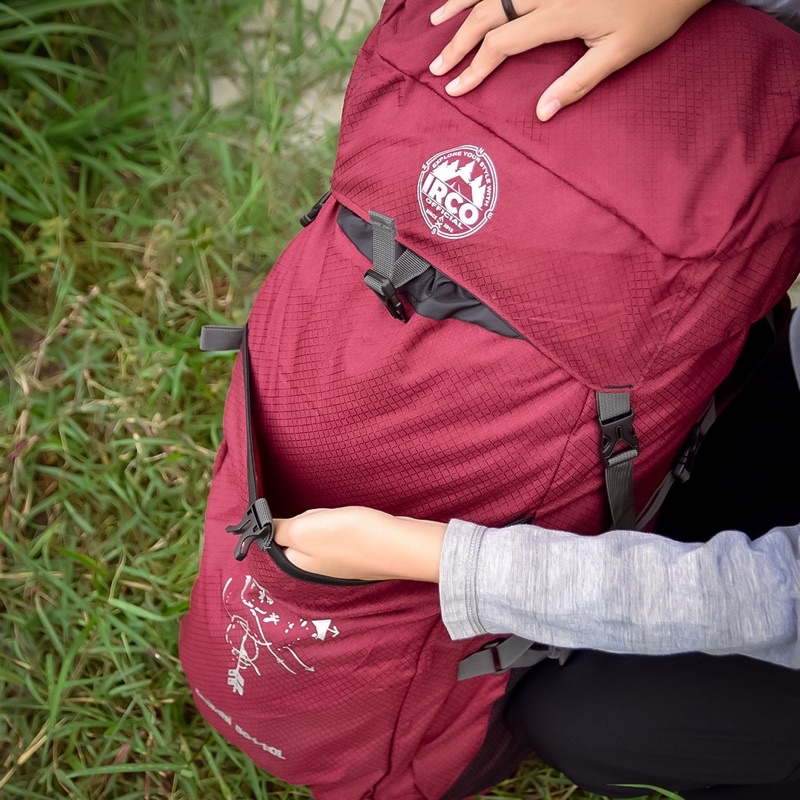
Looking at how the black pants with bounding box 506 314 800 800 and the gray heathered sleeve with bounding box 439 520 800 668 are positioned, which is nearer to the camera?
the gray heathered sleeve with bounding box 439 520 800 668

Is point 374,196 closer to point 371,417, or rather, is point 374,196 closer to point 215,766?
point 371,417

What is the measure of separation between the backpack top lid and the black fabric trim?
2cm

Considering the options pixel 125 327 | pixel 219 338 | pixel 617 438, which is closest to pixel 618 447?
pixel 617 438

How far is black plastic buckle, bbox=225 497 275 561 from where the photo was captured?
71 centimetres

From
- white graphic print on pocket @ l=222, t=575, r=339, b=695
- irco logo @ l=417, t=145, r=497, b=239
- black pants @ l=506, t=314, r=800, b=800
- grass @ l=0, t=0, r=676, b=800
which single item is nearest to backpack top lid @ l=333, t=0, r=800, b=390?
irco logo @ l=417, t=145, r=497, b=239

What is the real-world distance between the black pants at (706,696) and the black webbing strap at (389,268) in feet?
1.51

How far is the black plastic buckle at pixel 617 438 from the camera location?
638mm

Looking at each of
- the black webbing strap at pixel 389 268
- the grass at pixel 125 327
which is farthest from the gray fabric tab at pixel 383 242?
the grass at pixel 125 327

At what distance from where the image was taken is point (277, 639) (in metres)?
0.80

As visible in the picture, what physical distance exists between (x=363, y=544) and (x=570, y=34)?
47 cm

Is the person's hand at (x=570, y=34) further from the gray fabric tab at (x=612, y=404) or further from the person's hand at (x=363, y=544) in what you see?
the person's hand at (x=363, y=544)

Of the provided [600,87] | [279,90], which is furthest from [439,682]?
[279,90]

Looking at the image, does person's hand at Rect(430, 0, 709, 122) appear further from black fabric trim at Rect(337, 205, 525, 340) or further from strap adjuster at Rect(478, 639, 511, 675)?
strap adjuster at Rect(478, 639, 511, 675)

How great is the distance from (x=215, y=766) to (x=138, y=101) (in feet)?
3.45
